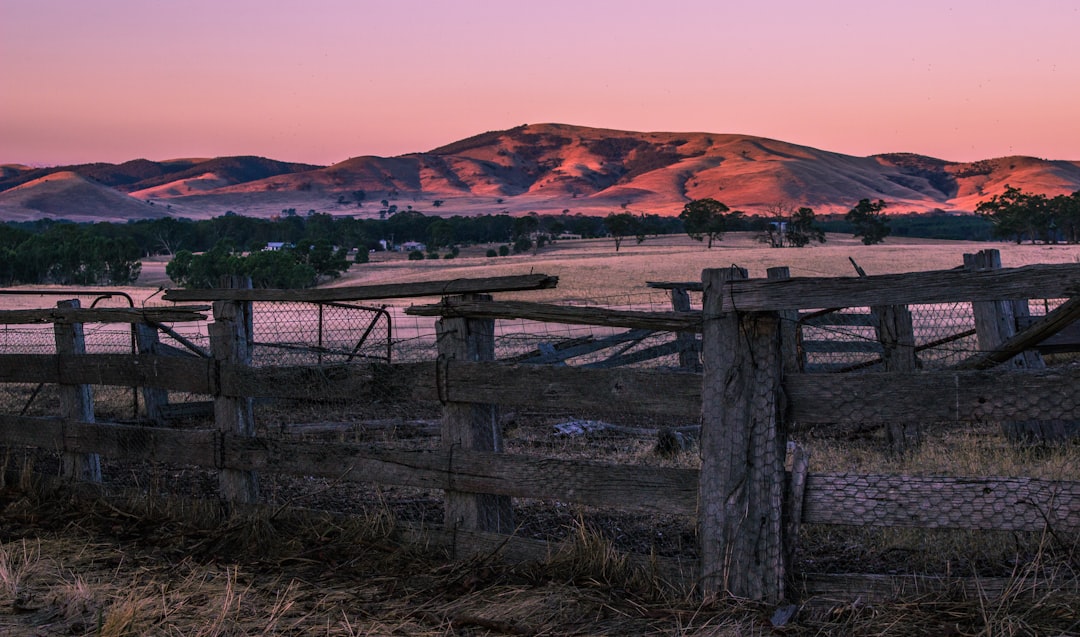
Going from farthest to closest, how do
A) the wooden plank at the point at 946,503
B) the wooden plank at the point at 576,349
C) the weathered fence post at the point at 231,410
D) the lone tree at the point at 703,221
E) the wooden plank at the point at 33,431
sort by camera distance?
the lone tree at the point at 703,221 < the wooden plank at the point at 576,349 < the wooden plank at the point at 33,431 < the weathered fence post at the point at 231,410 < the wooden plank at the point at 946,503

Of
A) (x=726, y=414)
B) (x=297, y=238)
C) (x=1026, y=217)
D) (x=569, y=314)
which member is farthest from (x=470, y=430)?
(x=297, y=238)

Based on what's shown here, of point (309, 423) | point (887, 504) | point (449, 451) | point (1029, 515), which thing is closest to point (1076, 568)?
point (1029, 515)

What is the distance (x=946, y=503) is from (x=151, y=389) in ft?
30.1

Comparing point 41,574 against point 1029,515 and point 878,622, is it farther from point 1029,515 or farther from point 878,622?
point 1029,515

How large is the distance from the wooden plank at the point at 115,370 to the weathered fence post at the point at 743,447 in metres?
3.70

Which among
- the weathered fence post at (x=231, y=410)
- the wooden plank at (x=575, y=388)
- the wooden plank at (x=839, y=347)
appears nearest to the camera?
the wooden plank at (x=575, y=388)

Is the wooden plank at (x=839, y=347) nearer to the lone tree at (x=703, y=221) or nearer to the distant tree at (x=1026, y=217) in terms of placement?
the lone tree at (x=703, y=221)

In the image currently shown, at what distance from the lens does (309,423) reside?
1126 centimetres

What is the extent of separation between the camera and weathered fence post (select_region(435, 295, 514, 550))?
5.84m

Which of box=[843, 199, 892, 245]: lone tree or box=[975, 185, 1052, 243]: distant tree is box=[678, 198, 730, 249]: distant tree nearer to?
box=[843, 199, 892, 245]: lone tree

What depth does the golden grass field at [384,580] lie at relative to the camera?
183 inches

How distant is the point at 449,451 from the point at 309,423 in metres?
5.82

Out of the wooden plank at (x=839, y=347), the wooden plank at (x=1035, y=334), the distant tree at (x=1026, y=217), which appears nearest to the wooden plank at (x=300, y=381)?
the wooden plank at (x=1035, y=334)

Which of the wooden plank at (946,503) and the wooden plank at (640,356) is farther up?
the wooden plank at (946,503)
